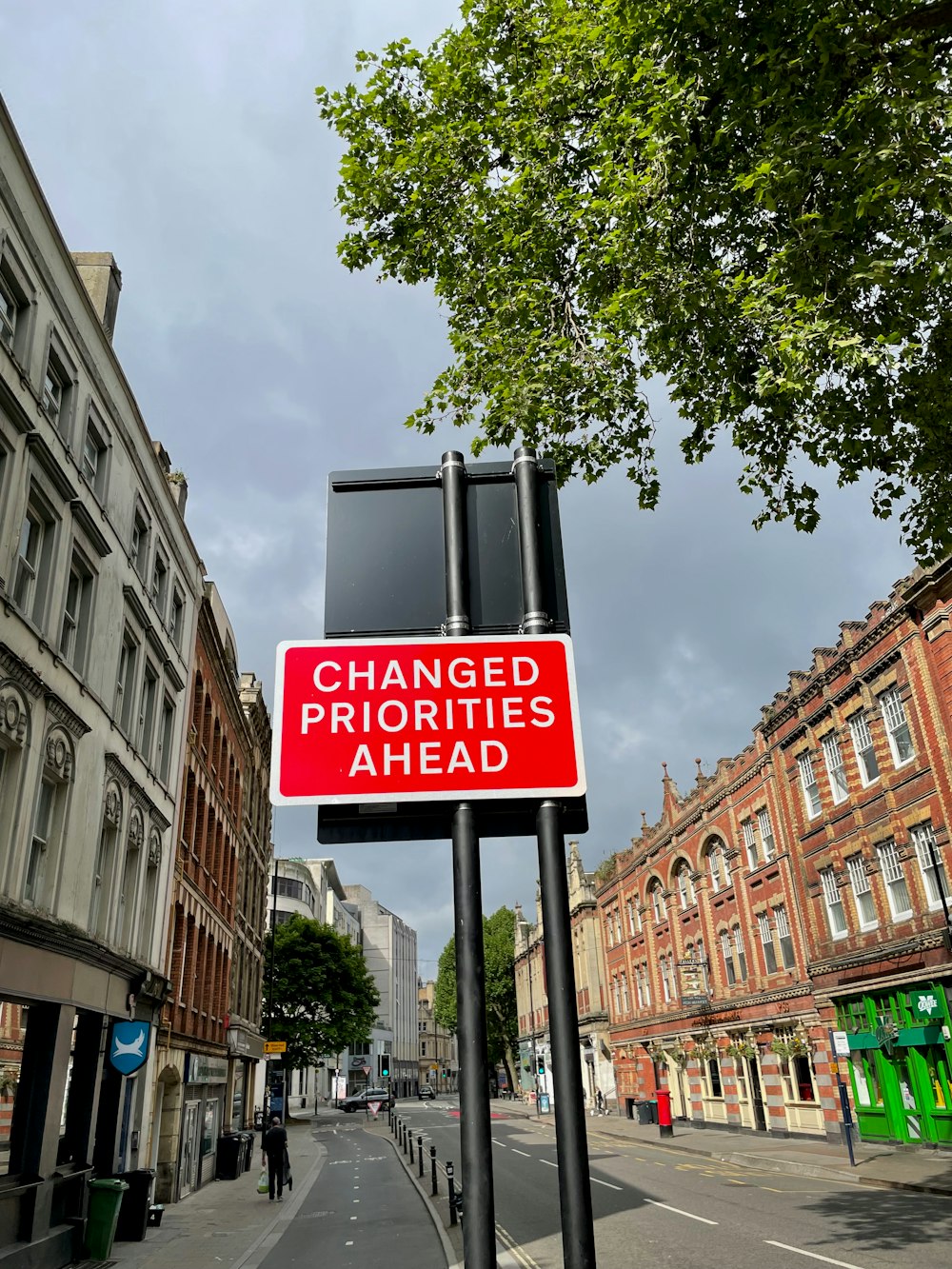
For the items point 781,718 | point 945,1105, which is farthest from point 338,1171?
point 781,718

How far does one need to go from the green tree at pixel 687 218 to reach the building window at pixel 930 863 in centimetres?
1507

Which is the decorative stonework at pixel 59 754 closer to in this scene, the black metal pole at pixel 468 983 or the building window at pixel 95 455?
the building window at pixel 95 455

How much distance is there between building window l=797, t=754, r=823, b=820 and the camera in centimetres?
3019

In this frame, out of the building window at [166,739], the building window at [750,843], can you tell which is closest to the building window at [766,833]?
the building window at [750,843]

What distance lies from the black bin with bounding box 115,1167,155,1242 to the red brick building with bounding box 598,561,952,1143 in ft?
58.3

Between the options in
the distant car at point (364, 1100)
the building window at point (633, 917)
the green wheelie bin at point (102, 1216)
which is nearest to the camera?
the green wheelie bin at point (102, 1216)

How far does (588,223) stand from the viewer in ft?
33.6

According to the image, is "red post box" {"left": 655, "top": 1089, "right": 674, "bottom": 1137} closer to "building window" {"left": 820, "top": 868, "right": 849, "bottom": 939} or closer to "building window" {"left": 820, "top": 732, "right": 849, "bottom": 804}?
"building window" {"left": 820, "top": 868, "right": 849, "bottom": 939}

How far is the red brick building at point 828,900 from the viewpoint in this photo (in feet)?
78.1

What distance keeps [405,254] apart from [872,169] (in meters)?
5.90

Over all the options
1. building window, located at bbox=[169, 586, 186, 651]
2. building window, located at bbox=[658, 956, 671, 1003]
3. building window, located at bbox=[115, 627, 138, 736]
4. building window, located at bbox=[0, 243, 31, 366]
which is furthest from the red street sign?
building window, located at bbox=[658, 956, 671, 1003]

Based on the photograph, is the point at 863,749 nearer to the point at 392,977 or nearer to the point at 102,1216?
the point at 102,1216

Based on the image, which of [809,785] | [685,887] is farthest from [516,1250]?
[685,887]

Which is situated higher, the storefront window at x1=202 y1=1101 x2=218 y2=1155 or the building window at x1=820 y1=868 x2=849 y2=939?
the building window at x1=820 y1=868 x2=849 y2=939
